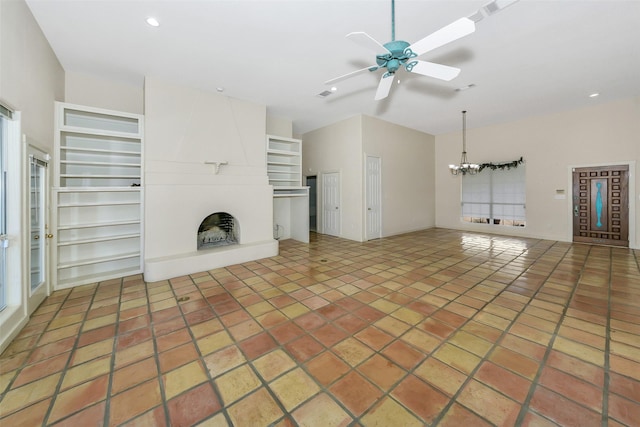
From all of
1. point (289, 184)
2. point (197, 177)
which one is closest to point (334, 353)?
point (197, 177)

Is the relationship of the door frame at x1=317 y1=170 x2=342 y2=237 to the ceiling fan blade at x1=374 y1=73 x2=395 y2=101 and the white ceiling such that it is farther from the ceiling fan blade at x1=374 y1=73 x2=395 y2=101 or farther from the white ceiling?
the ceiling fan blade at x1=374 y1=73 x2=395 y2=101

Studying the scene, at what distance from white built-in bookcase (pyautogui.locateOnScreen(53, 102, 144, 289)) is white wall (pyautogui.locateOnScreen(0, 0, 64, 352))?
33.4 inches

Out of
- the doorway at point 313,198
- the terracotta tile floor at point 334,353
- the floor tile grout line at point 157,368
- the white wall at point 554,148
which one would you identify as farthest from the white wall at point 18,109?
the white wall at point 554,148

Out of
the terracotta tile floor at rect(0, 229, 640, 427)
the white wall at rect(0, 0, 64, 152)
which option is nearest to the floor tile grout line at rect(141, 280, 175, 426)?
the terracotta tile floor at rect(0, 229, 640, 427)

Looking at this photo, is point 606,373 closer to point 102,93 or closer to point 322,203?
point 322,203

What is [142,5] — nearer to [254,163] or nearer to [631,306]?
[254,163]

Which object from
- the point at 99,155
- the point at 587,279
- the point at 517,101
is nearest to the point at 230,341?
the point at 99,155

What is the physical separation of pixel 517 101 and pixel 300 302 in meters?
6.23

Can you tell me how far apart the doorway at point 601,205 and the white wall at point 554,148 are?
14cm

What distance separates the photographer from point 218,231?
205 inches

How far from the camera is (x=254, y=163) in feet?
16.5

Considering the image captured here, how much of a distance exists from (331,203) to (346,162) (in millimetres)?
1275

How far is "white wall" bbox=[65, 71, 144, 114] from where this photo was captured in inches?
155

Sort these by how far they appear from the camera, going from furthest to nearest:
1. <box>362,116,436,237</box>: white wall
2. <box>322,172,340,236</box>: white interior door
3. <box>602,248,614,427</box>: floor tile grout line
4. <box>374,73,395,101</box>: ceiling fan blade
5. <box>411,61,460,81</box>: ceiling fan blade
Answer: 1. <box>322,172,340,236</box>: white interior door
2. <box>362,116,436,237</box>: white wall
3. <box>374,73,395,101</box>: ceiling fan blade
4. <box>411,61,460,81</box>: ceiling fan blade
5. <box>602,248,614,427</box>: floor tile grout line
